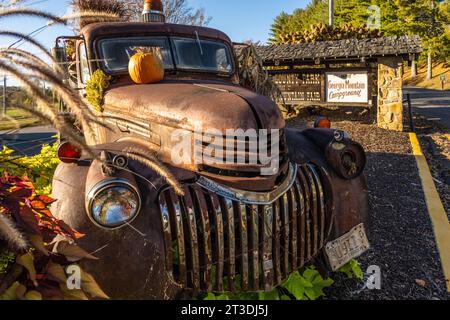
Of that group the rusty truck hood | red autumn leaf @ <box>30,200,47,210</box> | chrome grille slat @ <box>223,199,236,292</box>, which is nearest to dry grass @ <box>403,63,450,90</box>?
the rusty truck hood

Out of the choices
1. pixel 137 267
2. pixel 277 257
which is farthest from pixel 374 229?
pixel 137 267

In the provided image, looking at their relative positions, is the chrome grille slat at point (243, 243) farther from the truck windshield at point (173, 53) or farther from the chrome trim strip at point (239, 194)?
the truck windshield at point (173, 53)

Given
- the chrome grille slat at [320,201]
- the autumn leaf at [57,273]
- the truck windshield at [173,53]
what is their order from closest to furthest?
1. the autumn leaf at [57,273]
2. the chrome grille slat at [320,201]
3. the truck windshield at [173,53]

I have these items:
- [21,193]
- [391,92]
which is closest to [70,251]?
[21,193]

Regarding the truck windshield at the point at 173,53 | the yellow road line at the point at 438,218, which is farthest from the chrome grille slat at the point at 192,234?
the yellow road line at the point at 438,218

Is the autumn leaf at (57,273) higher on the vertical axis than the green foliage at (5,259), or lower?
lower

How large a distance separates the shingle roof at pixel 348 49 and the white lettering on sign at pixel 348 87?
0.58 m

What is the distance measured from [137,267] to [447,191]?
5.55 meters

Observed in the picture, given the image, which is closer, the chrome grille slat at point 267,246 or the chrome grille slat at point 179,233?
the chrome grille slat at point 179,233

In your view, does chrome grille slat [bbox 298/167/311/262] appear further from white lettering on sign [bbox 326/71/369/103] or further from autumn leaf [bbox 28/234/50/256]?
white lettering on sign [bbox 326/71/369/103]

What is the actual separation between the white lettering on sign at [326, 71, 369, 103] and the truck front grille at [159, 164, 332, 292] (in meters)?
9.33

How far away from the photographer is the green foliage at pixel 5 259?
1.64 metres

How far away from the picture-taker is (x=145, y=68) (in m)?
3.48

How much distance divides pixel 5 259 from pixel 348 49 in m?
11.6
